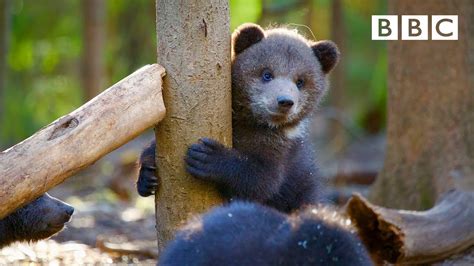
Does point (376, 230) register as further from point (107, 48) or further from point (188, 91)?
point (107, 48)

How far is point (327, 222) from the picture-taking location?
402 centimetres

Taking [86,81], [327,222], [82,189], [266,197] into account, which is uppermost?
[327,222]

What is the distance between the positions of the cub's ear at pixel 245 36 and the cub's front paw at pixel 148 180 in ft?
3.76

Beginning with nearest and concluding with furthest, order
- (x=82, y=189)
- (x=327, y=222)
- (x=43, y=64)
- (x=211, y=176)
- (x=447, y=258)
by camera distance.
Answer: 1. (x=327, y=222)
2. (x=211, y=176)
3. (x=447, y=258)
4. (x=82, y=189)
5. (x=43, y=64)

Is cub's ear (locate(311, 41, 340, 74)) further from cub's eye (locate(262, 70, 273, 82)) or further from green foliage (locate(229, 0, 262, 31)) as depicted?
green foliage (locate(229, 0, 262, 31))

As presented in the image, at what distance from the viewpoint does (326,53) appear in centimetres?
684

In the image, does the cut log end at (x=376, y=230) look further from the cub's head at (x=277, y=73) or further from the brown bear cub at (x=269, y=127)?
the cub's head at (x=277, y=73)

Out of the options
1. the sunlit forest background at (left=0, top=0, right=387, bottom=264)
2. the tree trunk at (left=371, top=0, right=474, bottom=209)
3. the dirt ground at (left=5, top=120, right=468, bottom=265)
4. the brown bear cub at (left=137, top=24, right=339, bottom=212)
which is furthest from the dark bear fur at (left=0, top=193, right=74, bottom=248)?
the tree trunk at (left=371, top=0, right=474, bottom=209)

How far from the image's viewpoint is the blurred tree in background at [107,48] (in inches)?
667

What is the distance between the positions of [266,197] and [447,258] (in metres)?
2.24

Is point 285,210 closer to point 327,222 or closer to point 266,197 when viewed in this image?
point 266,197

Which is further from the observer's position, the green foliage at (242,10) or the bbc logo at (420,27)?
Result: the green foliage at (242,10)

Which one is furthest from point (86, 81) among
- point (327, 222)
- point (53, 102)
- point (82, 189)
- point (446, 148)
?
point (327, 222)

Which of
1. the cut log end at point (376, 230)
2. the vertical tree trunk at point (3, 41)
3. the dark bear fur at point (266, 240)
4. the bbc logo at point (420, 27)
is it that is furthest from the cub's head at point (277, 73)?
the vertical tree trunk at point (3, 41)
